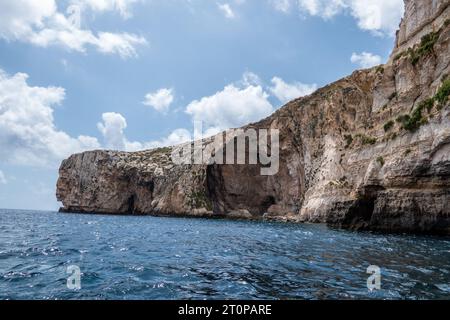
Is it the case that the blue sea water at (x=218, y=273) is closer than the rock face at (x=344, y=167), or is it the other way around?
the blue sea water at (x=218, y=273)

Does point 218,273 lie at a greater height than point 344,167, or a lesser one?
lesser

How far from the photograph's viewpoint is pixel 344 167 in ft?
220

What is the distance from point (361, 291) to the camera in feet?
38.1

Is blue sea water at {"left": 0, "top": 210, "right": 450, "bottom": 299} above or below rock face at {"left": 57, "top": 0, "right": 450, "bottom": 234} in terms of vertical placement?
below

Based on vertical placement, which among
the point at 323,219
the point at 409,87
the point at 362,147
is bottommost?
the point at 323,219

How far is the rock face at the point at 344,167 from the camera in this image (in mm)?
36219

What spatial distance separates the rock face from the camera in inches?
1426

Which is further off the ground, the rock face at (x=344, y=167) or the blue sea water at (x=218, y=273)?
the rock face at (x=344, y=167)

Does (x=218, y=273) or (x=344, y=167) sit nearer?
(x=218, y=273)
